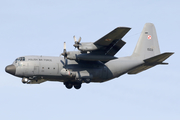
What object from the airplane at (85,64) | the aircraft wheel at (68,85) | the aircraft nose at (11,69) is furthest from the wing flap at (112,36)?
the aircraft nose at (11,69)

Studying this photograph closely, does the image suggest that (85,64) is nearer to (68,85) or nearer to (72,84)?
(72,84)

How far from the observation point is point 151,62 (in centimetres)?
2812

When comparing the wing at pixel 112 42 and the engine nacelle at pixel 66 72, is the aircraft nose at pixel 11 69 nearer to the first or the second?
the engine nacelle at pixel 66 72

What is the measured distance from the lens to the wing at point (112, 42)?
2373 cm

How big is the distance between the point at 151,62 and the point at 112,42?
4.77m

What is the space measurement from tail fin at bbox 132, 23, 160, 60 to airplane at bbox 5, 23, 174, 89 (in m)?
1.05

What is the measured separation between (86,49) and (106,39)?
161cm

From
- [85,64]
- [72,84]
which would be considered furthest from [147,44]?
[72,84]

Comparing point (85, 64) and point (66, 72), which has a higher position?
point (85, 64)

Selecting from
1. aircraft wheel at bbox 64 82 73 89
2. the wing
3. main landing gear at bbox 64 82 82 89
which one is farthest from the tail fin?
aircraft wheel at bbox 64 82 73 89

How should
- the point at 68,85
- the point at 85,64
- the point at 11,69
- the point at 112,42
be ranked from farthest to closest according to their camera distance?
the point at 68,85 → the point at 85,64 → the point at 11,69 → the point at 112,42

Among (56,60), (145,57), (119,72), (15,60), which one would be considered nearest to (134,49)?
(145,57)

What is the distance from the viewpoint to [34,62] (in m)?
25.6

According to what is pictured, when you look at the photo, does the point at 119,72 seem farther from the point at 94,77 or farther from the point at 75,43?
the point at 75,43
